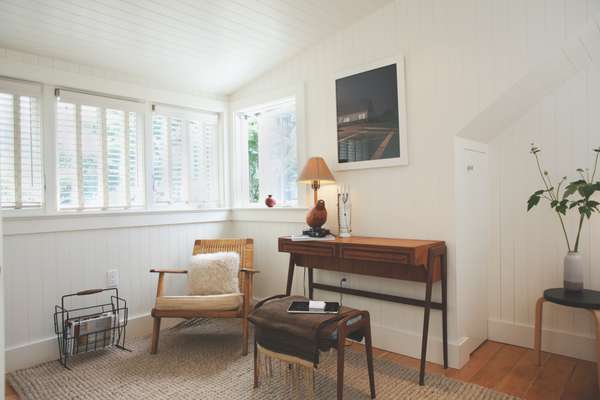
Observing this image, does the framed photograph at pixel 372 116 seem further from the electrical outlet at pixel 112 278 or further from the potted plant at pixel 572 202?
the electrical outlet at pixel 112 278

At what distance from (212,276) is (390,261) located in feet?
5.04

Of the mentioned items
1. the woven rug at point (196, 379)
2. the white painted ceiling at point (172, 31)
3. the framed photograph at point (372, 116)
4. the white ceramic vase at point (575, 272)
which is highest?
the white painted ceiling at point (172, 31)

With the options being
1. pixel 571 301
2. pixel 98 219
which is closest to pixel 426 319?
pixel 571 301

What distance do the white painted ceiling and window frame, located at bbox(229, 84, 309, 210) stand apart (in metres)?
0.33

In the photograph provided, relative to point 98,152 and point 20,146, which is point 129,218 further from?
point 20,146

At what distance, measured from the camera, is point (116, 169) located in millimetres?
3221

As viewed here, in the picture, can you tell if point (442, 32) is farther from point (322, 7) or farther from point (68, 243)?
point (68, 243)

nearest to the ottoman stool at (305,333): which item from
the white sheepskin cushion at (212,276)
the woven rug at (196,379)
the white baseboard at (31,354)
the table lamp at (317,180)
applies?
the woven rug at (196,379)

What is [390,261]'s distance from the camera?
2.41 m

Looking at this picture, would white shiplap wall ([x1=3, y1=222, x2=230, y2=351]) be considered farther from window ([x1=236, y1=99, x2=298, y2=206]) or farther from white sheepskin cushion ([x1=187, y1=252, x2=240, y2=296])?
window ([x1=236, y1=99, x2=298, y2=206])

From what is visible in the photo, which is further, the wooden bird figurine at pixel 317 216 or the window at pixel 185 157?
the window at pixel 185 157

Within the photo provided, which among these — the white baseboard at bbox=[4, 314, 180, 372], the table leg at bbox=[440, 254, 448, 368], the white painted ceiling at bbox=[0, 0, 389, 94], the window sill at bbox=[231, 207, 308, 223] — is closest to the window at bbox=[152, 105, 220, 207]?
the window sill at bbox=[231, 207, 308, 223]

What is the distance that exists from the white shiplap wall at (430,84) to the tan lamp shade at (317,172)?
19 cm

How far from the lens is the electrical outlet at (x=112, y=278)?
3.12 m
